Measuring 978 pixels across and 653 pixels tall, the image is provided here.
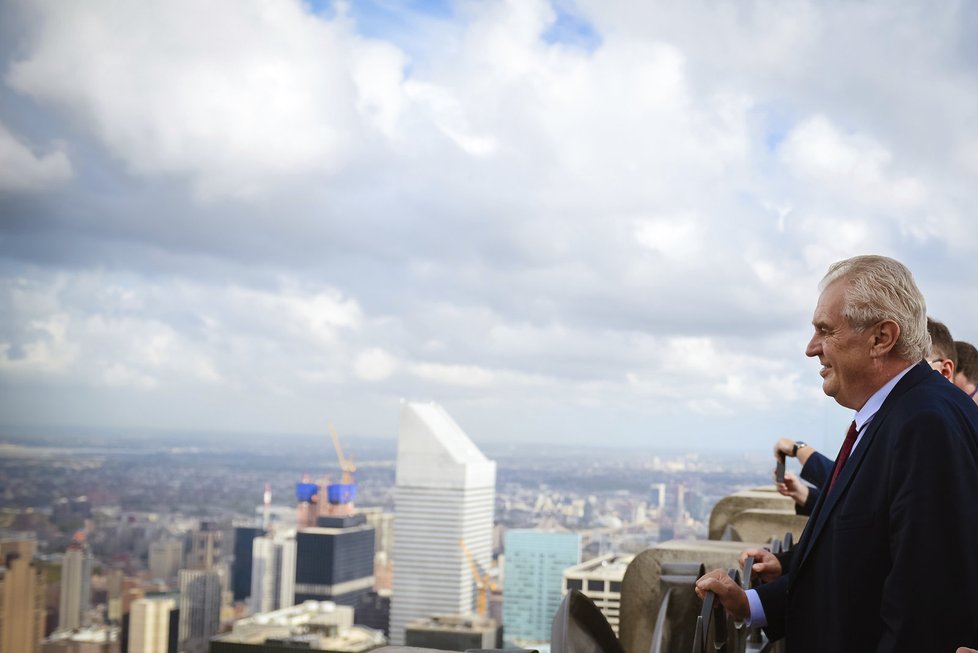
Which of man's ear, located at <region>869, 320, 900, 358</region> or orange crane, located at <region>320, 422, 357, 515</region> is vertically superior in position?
man's ear, located at <region>869, 320, 900, 358</region>

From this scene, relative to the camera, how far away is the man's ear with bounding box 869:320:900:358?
47.6 inches

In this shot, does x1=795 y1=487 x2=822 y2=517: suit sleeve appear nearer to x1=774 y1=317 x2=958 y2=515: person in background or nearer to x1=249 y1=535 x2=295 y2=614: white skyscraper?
x1=774 y1=317 x2=958 y2=515: person in background

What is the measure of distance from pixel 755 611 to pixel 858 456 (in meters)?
0.27

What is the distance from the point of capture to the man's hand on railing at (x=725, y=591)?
4.15 feet

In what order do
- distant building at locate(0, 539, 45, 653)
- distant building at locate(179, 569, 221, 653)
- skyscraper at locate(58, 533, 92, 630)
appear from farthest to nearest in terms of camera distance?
1. distant building at locate(179, 569, 221, 653)
2. skyscraper at locate(58, 533, 92, 630)
3. distant building at locate(0, 539, 45, 653)

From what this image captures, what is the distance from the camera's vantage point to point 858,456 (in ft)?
3.89

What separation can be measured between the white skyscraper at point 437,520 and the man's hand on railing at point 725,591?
811 inches

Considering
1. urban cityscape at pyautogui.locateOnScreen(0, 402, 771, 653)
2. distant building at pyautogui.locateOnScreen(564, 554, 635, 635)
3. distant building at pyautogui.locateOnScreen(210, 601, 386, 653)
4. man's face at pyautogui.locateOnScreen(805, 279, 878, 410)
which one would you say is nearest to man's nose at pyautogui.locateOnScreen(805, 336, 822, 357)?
man's face at pyautogui.locateOnScreen(805, 279, 878, 410)

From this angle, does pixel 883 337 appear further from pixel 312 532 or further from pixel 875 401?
pixel 312 532

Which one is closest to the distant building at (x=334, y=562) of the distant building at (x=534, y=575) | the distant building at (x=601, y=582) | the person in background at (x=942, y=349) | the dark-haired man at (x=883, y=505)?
the distant building at (x=534, y=575)

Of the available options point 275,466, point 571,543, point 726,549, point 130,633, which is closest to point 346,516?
point 275,466

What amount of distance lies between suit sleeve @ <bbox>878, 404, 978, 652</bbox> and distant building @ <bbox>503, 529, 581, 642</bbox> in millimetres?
11501

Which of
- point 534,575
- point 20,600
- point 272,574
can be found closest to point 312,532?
point 272,574

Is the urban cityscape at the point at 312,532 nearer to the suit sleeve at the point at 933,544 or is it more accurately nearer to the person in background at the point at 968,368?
the person in background at the point at 968,368
